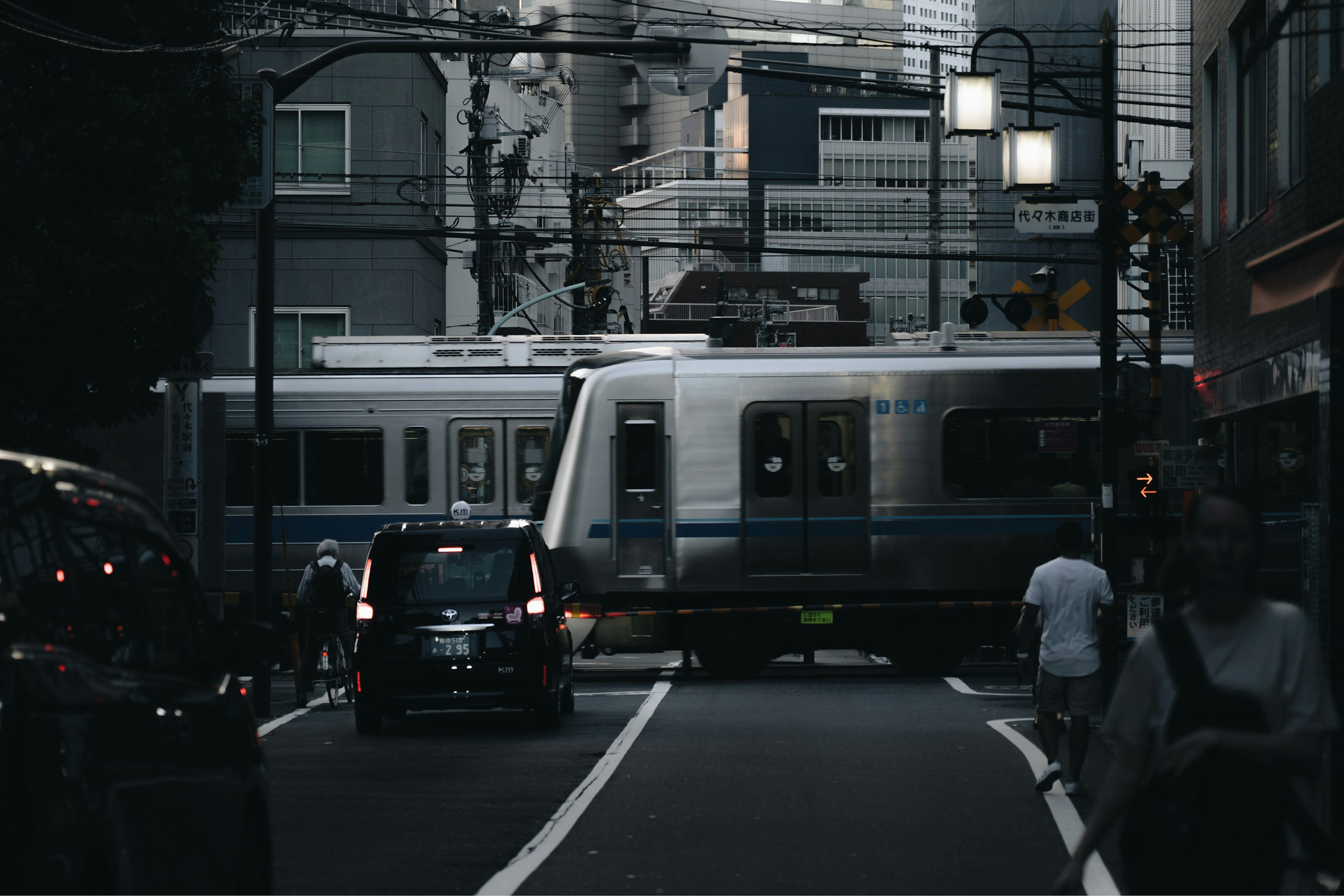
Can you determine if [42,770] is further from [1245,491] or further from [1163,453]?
[1163,453]

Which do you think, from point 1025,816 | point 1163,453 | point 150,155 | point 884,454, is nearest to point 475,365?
point 884,454

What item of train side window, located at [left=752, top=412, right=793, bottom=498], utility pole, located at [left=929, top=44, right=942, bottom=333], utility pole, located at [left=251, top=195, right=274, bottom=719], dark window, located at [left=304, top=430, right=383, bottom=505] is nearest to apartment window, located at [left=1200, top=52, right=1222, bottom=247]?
train side window, located at [left=752, top=412, right=793, bottom=498]

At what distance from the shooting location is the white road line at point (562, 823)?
371 inches

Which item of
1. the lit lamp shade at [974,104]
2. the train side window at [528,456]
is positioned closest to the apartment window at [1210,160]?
the lit lamp shade at [974,104]

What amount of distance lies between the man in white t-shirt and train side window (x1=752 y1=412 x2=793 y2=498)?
33.5ft

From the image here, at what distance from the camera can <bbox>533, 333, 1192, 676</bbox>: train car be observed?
904 inches

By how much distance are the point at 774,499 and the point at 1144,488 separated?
5.14m

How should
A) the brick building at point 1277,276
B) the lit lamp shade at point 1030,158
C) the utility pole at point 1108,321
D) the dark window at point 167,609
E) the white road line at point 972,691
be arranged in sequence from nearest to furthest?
the dark window at point 167,609
the brick building at point 1277,276
the utility pole at point 1108,321
the lit lamp shade at point 1030,158
the white road line at point 972,691

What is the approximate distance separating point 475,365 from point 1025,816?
15677 mm

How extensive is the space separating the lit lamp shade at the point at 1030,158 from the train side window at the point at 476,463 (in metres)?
9.15

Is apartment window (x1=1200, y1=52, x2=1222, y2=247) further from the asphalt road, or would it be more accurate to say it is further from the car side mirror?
the car side mirror

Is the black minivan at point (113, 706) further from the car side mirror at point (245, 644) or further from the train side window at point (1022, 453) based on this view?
the train side window at point (1022, 453)

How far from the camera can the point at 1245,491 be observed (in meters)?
5.24

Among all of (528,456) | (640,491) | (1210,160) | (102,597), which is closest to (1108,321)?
(1210,160)
